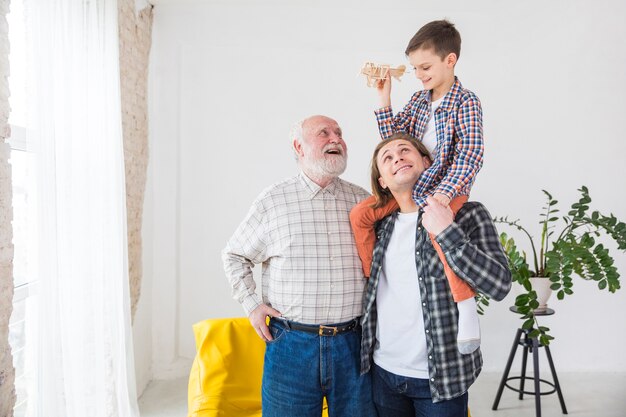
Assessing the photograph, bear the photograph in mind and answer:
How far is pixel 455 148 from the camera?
5.73 ft

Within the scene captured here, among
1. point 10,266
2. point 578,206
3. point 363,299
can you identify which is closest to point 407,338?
point 363,299

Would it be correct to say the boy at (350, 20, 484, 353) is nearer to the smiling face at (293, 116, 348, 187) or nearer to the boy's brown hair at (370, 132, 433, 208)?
the boy's brown hair at (370, 132, 433, 208)

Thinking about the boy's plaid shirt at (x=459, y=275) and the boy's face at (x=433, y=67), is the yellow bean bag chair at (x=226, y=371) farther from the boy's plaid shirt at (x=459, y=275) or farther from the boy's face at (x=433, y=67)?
the boy's face at (x=433, y=67)

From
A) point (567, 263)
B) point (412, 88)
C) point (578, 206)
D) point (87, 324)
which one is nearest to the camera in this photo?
point (87, 324)

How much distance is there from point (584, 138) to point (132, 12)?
3.43 metres

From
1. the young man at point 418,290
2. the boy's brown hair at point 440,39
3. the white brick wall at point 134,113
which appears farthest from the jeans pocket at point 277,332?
the white brick wall at point 134,113

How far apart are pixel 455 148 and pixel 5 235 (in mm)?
1719

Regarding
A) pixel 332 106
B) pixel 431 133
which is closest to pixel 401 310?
pixel 431 133

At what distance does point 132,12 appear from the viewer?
10.4 feet

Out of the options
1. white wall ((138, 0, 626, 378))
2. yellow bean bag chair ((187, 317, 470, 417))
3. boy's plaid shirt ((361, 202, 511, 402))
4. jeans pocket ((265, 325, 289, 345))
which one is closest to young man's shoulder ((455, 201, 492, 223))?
boy's plaid shirt ((361, 202, 511, 402))

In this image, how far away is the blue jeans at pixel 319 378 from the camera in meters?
1.73

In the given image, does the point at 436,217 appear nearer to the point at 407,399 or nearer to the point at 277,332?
the point at 407,399

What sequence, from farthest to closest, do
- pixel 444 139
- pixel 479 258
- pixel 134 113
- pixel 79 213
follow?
pixel 134 113 → pixel 79 213 → pixel 444 139 → pixel 479 258

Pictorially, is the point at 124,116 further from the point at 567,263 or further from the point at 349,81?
the point at 567,263
